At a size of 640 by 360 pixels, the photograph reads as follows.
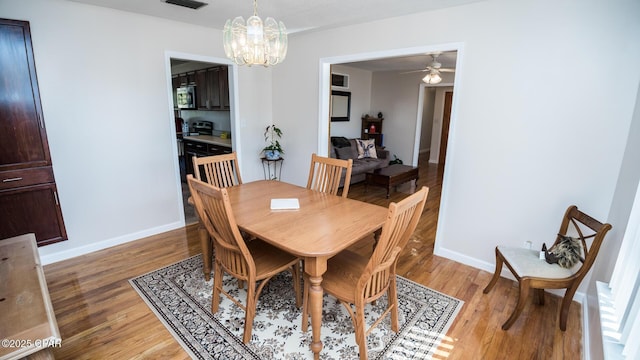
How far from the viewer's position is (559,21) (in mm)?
2123

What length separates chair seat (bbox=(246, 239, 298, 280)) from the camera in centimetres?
186

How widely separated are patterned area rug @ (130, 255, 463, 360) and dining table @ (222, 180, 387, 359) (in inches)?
10.3

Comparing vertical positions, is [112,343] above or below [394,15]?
below

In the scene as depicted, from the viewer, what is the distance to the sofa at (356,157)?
541 cm

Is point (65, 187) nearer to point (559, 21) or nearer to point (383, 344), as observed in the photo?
point (383, 344)

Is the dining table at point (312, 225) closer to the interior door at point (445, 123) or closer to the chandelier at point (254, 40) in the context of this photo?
the chandelier at point (254, 40)

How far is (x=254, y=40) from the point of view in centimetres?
181

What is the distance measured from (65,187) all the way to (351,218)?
270 centimetres

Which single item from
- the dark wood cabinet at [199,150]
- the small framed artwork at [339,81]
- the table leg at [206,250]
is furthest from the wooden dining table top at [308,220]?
the small framed artwork at [339,81]

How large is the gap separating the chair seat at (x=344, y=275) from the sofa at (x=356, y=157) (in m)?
3.32

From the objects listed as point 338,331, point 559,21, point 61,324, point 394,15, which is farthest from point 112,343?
point 559,21

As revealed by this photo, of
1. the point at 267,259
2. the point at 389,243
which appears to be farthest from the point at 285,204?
the point at 389,243

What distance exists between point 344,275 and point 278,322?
2.06 feet

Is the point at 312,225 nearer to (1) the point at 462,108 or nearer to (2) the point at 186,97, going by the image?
(1) the point at 462,108
